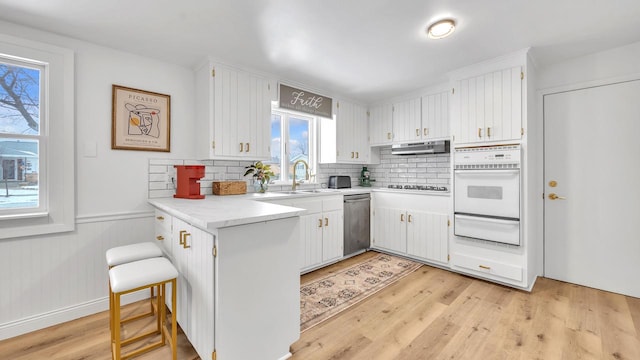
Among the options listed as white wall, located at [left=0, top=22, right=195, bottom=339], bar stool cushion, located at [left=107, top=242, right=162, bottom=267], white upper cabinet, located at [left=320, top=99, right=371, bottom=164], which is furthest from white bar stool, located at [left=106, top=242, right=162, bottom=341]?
white upper cabinet, located at [left=320, top=99, right=371, bottom=164]

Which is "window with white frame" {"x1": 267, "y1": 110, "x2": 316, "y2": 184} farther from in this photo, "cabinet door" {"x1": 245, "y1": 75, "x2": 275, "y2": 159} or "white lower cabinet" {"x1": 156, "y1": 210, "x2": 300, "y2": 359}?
"white lower cabinet" {"x1": 156, "y1": 210, "x2": 300, "y2": 359}

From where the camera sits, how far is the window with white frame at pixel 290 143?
363 cm

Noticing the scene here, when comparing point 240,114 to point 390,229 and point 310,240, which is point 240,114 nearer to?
point 310,240

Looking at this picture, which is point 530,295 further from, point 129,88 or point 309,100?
point 129,88

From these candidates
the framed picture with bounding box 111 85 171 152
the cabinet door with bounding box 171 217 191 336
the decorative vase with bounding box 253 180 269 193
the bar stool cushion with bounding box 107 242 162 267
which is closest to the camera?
the cabinet door with bounding box 171 217 191 336

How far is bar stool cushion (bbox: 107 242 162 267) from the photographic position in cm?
183

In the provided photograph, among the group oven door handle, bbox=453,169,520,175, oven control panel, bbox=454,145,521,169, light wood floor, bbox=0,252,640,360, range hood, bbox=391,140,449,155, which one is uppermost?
range hood, bbox=391,140,449,155

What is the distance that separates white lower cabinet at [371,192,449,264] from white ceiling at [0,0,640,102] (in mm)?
1661

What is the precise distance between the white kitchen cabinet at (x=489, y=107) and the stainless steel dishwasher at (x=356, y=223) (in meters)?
1.48

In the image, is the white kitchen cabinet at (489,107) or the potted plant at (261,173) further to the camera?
the potted plant at (261,173)

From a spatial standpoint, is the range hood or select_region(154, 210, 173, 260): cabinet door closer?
select_region(154, 210, 173, 260): cabinet door

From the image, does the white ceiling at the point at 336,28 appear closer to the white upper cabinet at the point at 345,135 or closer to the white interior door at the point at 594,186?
the white interior door at the point at 594,186

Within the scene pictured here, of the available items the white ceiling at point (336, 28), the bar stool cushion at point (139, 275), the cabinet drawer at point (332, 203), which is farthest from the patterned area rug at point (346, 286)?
the white ceiling at point (336, 28)

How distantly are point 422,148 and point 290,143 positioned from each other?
1867 millimetres
